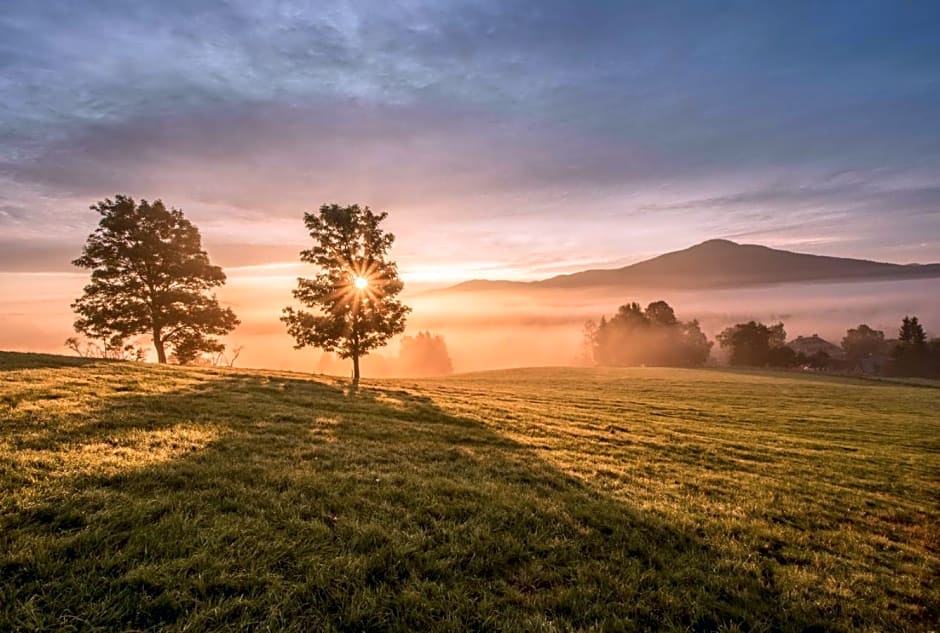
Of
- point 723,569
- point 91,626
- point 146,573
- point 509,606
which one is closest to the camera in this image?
point 91,626

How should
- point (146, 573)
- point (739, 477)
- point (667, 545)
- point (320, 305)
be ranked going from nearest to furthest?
point (146, 573) → point (667, 545) → point (739, 477) → point (320, 305)

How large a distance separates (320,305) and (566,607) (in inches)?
1248

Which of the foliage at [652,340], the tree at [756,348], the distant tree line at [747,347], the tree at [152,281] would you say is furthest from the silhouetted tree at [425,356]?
the tree at [152,281]

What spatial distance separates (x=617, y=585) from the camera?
6594 mm

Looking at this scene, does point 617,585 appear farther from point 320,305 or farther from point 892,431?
point 320,305

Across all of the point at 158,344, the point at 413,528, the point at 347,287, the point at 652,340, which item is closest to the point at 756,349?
the point at 652,340

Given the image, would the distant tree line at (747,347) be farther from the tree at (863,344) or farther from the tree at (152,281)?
the tree at (152,281)

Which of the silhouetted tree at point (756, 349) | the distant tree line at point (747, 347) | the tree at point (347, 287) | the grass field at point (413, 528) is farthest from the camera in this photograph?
the silhouetted tree at point (756, 349)

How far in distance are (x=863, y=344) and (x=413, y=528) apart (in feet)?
520

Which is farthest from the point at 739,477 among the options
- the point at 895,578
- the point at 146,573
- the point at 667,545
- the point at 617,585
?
the point at 146,573

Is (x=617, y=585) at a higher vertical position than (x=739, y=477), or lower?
higher

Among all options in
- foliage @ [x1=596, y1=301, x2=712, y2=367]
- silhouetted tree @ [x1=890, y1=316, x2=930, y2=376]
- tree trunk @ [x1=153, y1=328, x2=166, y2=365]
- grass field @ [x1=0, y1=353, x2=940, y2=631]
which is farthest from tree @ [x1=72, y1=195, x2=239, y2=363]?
silhouetted tree @ [x1=890, y1=316, x2=930, y2=376]

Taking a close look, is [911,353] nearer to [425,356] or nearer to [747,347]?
[747,347]

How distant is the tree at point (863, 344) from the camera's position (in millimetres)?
121188
